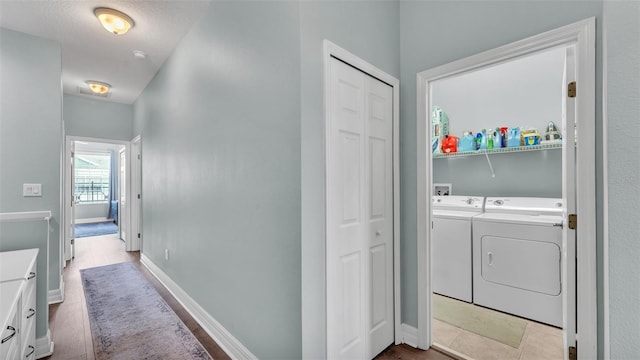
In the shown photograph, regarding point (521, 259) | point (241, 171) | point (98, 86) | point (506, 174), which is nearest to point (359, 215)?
point (241, 171)

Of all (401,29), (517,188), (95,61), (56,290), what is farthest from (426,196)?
(95,61)

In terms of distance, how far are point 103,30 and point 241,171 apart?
7.66ft

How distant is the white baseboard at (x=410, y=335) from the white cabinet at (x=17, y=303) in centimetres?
221

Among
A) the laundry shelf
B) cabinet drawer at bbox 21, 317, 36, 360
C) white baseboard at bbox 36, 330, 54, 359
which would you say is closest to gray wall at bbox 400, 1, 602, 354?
the laundry shelf

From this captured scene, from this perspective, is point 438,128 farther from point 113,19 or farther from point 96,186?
point 96,186

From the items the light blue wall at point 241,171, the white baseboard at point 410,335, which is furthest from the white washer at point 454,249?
the light blue wall at point 241,171

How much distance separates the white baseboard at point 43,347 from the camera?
197 centimetres

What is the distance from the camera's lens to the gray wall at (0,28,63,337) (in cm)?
267

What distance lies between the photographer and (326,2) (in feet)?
5.19

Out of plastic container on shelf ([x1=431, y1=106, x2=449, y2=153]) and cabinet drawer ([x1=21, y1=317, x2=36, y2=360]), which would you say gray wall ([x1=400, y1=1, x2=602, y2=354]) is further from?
cabinet drawer ([x1=21, y1=317, x2=36, y2=360])

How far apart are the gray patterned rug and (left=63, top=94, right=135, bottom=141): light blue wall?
8.62 feet

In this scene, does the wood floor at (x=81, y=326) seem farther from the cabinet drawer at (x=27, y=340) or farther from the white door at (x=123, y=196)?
the white door at (x=123, y=196)

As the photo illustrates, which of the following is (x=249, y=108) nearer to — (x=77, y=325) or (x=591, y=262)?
(x=591, y=262)

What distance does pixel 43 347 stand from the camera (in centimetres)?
200
